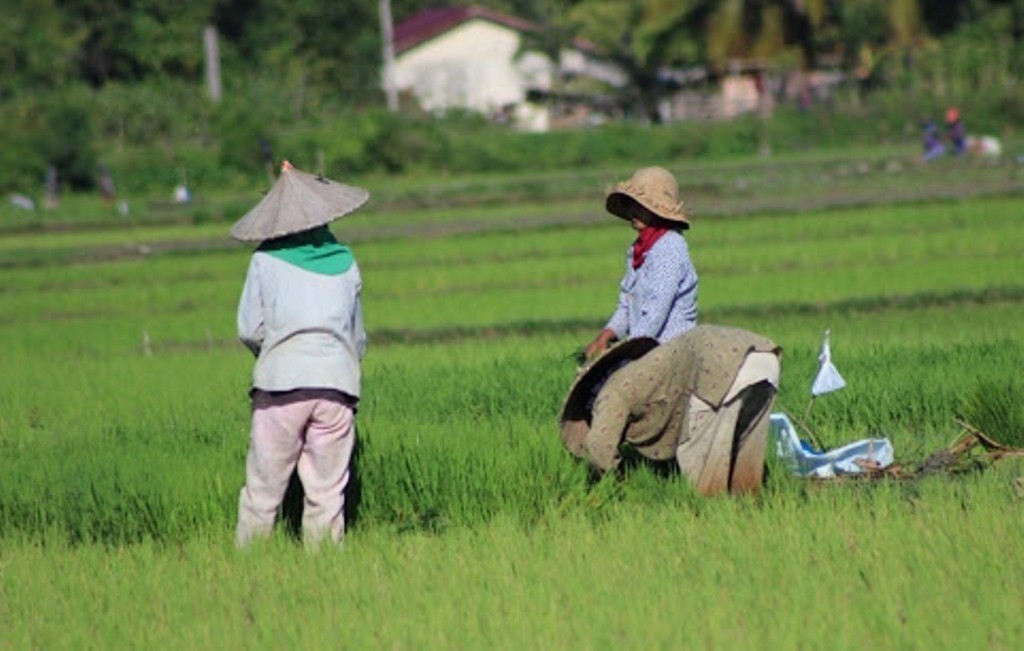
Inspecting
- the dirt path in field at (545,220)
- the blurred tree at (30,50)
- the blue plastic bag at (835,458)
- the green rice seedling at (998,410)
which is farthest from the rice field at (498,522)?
the blurred tree at (30,50)

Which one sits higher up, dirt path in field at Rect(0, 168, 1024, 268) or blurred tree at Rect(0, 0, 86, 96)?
blurred tree at Rect(0, 0, 86, 96)

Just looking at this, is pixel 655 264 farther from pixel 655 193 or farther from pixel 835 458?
pixel 835 458

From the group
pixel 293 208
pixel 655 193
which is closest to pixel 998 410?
pixel 655 193

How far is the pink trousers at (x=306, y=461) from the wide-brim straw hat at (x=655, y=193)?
1249 mm

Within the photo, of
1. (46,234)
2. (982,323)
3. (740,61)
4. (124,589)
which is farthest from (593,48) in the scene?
(124,589)

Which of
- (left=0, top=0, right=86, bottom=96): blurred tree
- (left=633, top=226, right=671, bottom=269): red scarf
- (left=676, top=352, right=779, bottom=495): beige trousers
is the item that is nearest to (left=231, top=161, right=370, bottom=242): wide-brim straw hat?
(left=633, top=226, right=671, bottom=269): red scarf

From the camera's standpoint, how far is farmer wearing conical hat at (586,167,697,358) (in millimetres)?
6883

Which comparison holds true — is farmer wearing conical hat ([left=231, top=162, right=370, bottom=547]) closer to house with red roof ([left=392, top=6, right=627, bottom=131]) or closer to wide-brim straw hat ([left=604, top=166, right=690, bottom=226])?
wide-brim straw hat ([left=604, top=166, right=690, bottom=226])

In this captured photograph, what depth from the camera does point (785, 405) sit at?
848 centimetres

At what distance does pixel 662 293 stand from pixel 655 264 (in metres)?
0.10

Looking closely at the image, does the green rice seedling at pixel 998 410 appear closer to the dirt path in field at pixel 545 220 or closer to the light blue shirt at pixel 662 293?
the light blue shirt at pixel 662 293

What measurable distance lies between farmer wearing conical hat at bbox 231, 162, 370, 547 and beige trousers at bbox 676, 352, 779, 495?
3.61 feet

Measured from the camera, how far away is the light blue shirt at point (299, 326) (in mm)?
6289

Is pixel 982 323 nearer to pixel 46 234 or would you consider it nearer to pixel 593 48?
pixel 46 234
